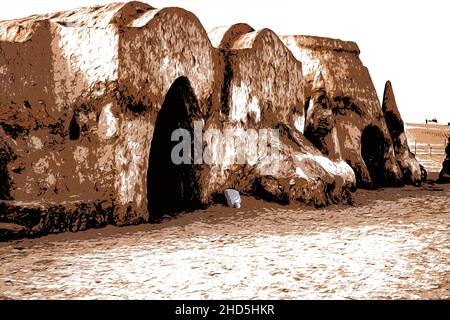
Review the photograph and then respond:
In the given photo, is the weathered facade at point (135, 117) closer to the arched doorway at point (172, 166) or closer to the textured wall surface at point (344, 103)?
the arched doorway at point (172, 166)

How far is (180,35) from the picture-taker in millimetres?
8102

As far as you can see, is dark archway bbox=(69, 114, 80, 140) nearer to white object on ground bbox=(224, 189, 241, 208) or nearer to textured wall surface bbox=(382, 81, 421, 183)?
white object on ground bbox=(224, 189, 241, 208)

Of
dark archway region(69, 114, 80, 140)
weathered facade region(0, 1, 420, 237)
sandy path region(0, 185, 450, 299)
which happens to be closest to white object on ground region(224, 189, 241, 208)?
weathered facade region(0, 1, 420, 237)

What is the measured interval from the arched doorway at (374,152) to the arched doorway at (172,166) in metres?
5.86

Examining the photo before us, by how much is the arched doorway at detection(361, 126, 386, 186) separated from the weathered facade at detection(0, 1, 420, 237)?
243 centimetres

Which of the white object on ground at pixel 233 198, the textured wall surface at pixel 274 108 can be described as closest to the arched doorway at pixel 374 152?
the textured wall surface at pixel 274 108

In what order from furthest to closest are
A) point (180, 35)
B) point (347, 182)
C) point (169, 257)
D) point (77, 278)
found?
1. point (347, 182)
2. point (180, 35)
3. point (169, 257)
4. point (77, 278)

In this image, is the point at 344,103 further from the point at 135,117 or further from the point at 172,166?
the point at 135,117

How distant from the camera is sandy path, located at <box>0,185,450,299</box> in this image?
4.30m

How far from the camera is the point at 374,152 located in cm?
1333

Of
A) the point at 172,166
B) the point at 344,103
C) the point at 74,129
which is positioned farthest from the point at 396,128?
the point at 74,129
